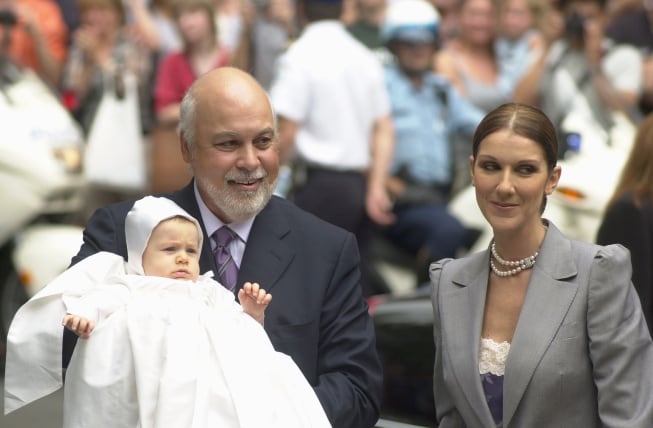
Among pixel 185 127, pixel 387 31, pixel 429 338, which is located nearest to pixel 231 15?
pixel 387 31

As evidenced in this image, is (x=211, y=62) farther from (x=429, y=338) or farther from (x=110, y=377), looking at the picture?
(x=110, y=377)

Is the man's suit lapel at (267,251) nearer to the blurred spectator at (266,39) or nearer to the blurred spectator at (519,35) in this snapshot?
the blurred spectator at (266,39)

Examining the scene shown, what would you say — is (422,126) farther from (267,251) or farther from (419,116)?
(267,251)

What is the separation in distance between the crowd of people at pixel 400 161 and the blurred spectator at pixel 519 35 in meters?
0.02

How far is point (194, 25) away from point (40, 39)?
152 centimetres

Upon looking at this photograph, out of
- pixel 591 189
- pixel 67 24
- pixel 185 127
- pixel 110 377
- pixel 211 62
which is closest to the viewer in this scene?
pixel 110 377

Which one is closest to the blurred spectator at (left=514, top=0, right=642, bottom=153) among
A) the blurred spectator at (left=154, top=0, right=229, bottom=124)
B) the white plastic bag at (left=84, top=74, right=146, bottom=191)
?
the blurred spectator at (left=154, top=0, right=229, bottom=124)

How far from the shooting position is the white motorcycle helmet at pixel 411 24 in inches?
393

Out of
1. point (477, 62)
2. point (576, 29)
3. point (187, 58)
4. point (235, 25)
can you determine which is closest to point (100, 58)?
point (187, 58)

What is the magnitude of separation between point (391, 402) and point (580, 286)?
292 cm

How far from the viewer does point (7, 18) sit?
34.9 ft

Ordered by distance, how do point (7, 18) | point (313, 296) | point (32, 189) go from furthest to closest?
point (7, 18) → point (32, 189) → point (313, 296)

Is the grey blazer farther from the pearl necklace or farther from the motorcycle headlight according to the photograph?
the motorcycle headlight

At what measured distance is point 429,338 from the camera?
7125 mm
